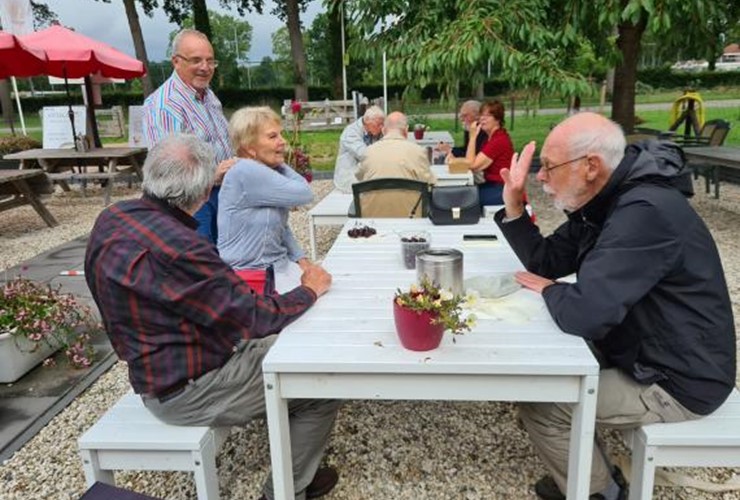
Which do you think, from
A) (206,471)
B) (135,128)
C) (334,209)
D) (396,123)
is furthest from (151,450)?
Result: (135,128)

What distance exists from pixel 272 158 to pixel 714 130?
Result: 7545 mm

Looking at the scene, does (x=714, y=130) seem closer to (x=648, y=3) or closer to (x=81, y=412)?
(x=648, y=3)

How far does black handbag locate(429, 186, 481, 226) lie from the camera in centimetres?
313

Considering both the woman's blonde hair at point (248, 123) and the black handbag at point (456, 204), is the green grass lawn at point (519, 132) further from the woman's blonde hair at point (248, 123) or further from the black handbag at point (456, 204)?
the woman's blonde hair at point (248, 123)

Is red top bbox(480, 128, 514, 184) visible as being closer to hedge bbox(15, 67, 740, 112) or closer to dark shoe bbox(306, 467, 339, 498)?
dark shoe bbox(306, 467, 339, 498)

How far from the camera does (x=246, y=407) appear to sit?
6.21ft

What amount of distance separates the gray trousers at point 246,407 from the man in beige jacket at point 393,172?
2066mm

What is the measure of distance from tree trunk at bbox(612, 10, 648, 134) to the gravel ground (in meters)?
5.94

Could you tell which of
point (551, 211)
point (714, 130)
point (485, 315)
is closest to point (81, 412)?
point (485, 315)

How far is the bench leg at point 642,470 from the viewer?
Result: 5.53 ft

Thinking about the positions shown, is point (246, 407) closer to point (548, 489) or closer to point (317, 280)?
point (317, 280)

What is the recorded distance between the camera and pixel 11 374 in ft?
10.1

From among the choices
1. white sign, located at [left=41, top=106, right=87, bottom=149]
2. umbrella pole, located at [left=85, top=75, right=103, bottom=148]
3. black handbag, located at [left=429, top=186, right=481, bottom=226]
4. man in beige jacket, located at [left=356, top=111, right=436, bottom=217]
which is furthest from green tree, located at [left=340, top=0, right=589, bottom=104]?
white sign, located at [left=41, top=106, right=87, bottom=149]

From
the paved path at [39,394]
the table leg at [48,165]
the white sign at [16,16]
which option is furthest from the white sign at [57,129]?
the paved path at [39,394]
